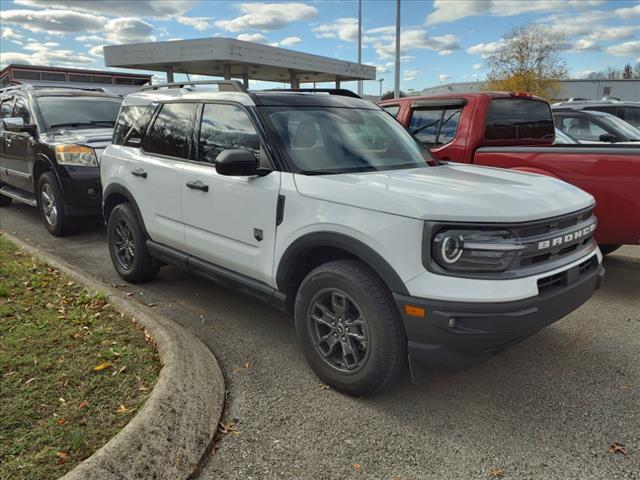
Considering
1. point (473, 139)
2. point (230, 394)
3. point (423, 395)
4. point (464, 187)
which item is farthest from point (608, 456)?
point (473, 139)

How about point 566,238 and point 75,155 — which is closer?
point 566,238

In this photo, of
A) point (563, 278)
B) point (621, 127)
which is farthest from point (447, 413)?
point (621, 127)

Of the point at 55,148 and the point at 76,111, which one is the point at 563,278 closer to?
the point at 55,148

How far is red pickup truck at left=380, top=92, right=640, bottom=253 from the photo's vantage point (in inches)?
175

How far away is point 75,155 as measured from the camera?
686cm

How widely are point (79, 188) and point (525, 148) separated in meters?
5.40

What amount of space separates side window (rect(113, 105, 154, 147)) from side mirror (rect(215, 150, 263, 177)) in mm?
1834

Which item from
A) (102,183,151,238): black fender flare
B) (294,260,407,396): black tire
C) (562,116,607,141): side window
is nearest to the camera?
(294,260,407,396): black tire

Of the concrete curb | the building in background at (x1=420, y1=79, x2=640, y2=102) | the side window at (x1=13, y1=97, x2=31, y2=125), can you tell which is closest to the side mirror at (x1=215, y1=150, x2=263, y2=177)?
the concrete curb

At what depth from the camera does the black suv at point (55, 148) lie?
6844 millimetres

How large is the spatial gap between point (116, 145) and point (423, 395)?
3.87 m

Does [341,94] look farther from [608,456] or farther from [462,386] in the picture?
[608,456]

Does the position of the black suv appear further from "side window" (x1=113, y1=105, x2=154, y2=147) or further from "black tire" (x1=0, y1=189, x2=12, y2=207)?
"side window" (x1=113, y1=105, x2=154, y2=147)

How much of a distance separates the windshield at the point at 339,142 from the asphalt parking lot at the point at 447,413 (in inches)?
55.4
